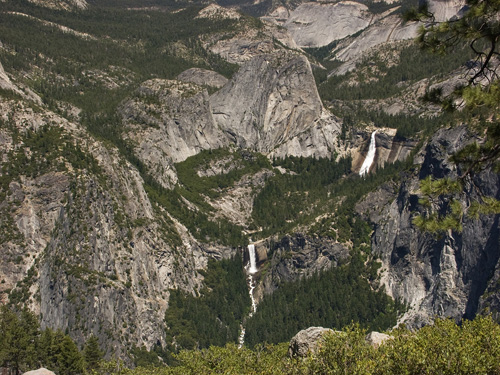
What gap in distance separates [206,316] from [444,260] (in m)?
62.3

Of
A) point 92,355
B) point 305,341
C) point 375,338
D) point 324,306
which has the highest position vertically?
point 324,306

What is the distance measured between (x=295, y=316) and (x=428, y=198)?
146 metres

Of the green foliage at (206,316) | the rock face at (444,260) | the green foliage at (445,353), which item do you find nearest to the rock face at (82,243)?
the green foliage at (206,316)

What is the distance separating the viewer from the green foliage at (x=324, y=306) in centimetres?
17400

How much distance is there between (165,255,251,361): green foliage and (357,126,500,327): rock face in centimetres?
4116

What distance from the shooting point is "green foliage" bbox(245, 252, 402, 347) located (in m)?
174

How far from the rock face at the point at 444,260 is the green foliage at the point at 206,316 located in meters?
41.2

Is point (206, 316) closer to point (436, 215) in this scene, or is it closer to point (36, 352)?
point (36, 352)

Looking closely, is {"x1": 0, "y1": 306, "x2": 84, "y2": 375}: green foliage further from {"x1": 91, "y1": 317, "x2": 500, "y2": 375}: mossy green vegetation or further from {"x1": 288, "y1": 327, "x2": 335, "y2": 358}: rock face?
{"x1": 288, "y1": 327, "x2": 335, "y2": 358}: rock face

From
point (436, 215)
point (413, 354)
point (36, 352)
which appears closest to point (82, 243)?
Result: point (36, 352)

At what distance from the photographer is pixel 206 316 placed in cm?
17838

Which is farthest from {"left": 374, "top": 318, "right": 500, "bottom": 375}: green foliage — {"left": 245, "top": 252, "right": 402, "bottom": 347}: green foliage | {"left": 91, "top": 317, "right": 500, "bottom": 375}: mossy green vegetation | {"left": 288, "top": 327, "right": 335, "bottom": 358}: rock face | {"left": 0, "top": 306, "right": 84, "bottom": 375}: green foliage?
{"left": 245, "top": 252, "right": 402, "bottom": 347}: green foliage

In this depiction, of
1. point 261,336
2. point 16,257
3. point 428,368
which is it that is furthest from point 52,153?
point 428,368

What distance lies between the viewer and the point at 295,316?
181 meters
